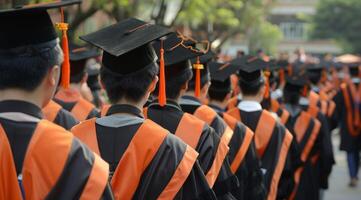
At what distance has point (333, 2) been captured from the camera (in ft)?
178

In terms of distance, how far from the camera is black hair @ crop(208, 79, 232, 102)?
5270 millimetres

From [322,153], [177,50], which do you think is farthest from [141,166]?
[322,153]

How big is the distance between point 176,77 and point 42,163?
5.21 ft

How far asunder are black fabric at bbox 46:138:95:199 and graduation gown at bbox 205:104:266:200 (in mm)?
2382

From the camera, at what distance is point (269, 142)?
5.59m

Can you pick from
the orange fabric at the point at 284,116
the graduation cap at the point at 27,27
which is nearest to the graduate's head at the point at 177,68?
the graduation cap at the point at 27,27

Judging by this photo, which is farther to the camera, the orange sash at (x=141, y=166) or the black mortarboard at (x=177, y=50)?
the black mortarboard at (x=177, y=50)

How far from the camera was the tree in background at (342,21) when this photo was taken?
176 feet

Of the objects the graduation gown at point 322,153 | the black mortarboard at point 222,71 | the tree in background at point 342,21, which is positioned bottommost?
the tree in background at point 342,21

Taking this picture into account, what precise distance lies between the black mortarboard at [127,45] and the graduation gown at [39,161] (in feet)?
2.32

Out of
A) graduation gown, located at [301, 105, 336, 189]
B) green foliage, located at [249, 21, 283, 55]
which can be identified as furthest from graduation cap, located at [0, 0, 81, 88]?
green foliage, located at [249, 21, 283, 55]

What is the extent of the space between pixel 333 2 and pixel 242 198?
51.6 m

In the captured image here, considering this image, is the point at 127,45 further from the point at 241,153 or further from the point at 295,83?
the point at 295,83

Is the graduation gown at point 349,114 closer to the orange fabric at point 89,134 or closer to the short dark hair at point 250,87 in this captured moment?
the short dark hair at point 250,87
